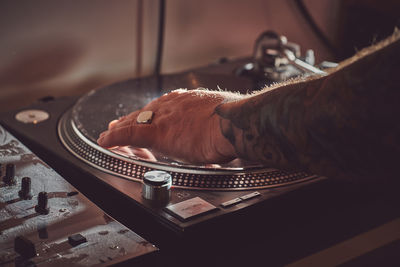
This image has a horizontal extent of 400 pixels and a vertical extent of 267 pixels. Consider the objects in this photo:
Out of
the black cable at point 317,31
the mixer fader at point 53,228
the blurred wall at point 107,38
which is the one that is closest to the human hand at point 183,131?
the mixer fader at point 53,228

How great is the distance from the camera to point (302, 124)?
67cm

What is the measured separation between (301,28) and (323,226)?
110cm

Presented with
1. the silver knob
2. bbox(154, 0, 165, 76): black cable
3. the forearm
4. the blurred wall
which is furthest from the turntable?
bbox(154, 0, 165, 76): black cable

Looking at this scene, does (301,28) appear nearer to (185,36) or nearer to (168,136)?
(185,36)

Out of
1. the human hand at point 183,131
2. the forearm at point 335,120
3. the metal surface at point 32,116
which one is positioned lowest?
the metal surface at point 32,116

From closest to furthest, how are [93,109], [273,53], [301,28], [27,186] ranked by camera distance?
[27,186], [93,109], [273,53], [301,28]

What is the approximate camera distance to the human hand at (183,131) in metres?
0.82

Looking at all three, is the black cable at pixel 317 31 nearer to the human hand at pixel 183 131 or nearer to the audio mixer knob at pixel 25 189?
the human hand at pixel 183 131

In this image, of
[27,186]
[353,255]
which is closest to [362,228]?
[353,255]

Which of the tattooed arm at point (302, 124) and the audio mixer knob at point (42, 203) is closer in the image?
the tattooed arm at point (302, 124)

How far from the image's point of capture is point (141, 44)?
1.46 meters

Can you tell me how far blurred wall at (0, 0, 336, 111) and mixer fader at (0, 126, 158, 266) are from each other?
0.48 metres

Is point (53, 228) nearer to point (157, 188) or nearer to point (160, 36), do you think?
point (157, 188)

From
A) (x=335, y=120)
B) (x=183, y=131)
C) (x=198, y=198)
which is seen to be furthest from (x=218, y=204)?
(x=335, y=120)
